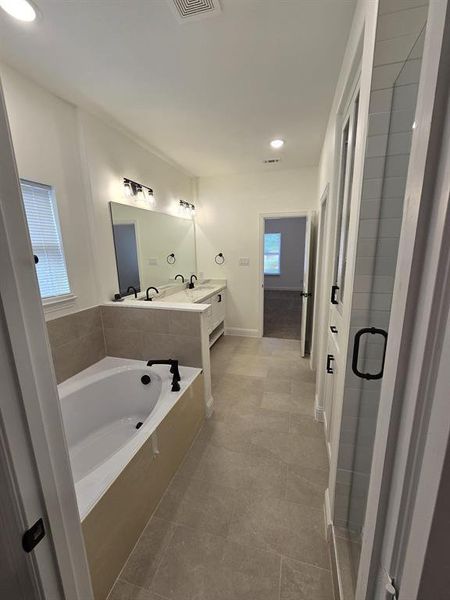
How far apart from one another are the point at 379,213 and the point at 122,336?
2.28m

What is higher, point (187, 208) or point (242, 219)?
point (187, 208)

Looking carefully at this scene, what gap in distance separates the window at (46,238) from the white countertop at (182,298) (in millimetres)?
513

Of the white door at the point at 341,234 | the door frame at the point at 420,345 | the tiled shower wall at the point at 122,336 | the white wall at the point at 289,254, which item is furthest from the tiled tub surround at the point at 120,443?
the white wall at the point at 289,254

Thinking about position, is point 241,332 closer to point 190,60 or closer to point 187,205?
point 187,205

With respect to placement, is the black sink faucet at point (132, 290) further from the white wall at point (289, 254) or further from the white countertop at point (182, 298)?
the white wall at point (289, 254)

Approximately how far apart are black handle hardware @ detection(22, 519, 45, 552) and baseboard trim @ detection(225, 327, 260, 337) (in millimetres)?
3895

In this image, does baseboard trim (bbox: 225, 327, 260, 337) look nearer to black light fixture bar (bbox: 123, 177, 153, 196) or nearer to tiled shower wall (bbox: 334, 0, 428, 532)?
black light fixture bar (bbox: 123, 177, 153, 196)

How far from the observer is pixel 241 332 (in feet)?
14.6

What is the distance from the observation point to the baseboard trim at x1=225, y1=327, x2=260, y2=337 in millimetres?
4392

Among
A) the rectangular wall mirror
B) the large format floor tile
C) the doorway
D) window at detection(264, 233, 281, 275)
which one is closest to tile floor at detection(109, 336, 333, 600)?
the large format floor tile

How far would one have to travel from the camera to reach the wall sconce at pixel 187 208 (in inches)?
155

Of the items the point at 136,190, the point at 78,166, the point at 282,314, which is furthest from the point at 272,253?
the point at 78,166

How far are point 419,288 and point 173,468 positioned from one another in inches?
77.0

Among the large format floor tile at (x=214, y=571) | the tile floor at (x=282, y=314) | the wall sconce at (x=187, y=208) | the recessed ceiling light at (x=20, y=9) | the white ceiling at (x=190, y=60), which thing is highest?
the white ceiling at (x=190, y=60)
